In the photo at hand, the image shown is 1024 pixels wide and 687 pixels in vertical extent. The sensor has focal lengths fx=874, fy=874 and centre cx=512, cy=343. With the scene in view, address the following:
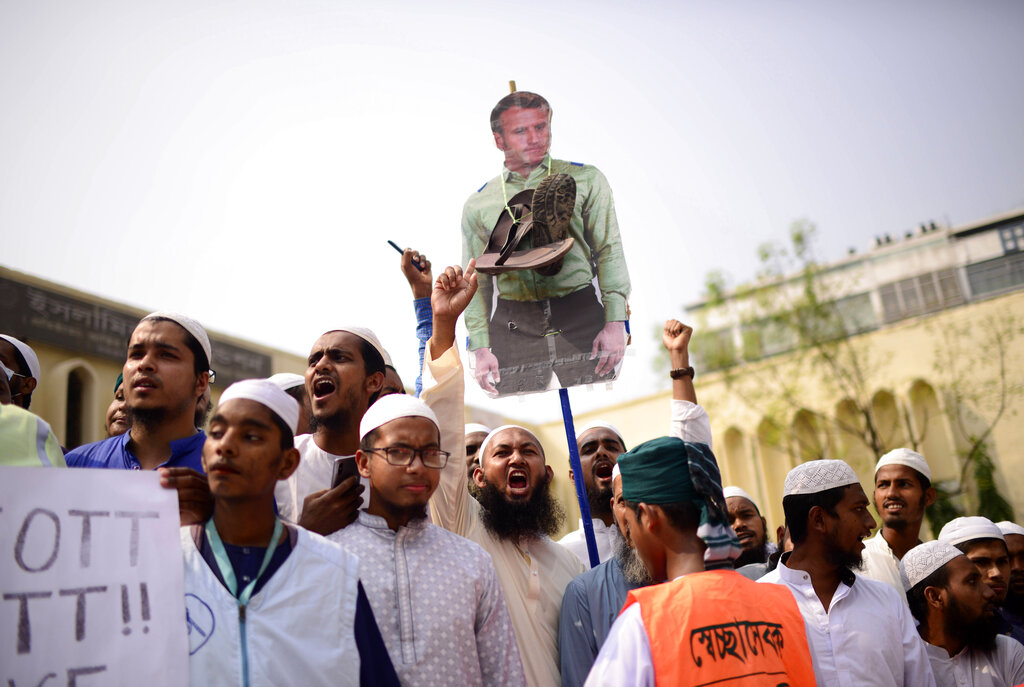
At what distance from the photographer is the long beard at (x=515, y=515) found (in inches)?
167

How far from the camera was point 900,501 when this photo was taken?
4844mm

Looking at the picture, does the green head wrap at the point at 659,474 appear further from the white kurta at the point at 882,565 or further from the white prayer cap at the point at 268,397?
the white kurta at the point at 882,565

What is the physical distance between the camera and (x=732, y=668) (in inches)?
96.6

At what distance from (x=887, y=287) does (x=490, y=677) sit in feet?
96.5

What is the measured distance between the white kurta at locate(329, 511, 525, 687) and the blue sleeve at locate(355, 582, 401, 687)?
0.17 m

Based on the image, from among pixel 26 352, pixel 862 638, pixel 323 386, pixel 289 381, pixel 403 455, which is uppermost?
pixel 26 352

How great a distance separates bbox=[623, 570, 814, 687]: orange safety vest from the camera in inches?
95.7

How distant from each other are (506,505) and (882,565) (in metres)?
1.96

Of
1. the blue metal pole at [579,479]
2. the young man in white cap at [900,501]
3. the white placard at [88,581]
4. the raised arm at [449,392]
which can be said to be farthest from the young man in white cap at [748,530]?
the white placard at [88,581]

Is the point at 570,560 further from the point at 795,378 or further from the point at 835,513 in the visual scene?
the point at 795,378

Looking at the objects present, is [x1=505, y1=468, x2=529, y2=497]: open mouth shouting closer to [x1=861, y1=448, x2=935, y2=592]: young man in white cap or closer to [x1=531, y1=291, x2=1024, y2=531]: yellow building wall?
[x1=861, y1=448, x2=935, y2=592]: young man in white cap

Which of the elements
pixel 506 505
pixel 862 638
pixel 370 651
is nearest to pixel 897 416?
pixel 506 505

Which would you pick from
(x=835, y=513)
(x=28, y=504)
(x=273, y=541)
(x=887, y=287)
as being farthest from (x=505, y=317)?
(x=887, y=287)

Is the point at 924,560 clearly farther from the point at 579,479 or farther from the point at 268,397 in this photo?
the point at 268,397
